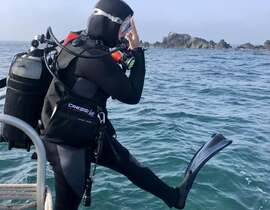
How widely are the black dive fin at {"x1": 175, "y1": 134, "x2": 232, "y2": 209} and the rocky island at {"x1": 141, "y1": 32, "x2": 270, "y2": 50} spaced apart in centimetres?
8971

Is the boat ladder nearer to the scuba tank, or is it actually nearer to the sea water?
the scuba tank

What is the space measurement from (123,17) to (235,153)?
18.6ft

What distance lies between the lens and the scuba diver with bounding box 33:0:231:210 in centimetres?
383

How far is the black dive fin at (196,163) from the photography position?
4.89 meters

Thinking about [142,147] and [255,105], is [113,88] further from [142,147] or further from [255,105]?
[255,105]

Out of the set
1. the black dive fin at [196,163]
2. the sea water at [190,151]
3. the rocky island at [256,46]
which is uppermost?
the black dive fin at [196,163]

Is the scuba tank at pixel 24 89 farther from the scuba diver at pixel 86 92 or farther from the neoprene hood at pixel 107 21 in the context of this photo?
the neoprene hood at pixel 107 21

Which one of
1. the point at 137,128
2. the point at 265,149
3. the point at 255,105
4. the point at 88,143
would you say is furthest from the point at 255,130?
the point at 88,143

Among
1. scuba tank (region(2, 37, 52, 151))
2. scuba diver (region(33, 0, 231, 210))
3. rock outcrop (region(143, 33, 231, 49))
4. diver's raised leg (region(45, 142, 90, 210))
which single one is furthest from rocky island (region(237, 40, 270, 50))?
scuba tank (region(2, 37, 52, 151))

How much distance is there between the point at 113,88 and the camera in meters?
3.87

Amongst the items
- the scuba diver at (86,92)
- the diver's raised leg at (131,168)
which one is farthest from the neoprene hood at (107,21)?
the diver's raised leg at (131,168)

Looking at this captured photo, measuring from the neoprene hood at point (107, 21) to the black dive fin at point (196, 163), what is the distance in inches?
72.5

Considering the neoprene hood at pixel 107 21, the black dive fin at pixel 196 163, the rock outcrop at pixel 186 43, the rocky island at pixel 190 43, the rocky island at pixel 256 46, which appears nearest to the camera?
the neoprene hood at pixel 107 21

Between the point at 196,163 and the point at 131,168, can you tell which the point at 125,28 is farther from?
the point at 196,163
